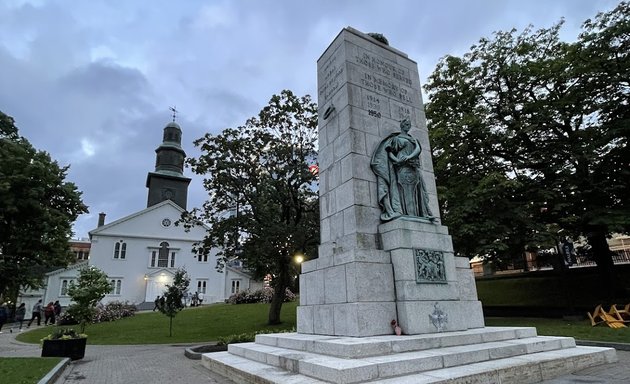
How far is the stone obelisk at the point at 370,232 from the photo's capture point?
6.57 metres

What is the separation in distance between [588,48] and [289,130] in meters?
13.8

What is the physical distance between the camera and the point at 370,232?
296 inches

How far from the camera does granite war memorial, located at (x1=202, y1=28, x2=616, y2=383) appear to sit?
17.5 ft

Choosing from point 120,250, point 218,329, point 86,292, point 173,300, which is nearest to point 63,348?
point 86,292

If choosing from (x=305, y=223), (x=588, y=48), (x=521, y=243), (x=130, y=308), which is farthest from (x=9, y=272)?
(x=588, y=48)

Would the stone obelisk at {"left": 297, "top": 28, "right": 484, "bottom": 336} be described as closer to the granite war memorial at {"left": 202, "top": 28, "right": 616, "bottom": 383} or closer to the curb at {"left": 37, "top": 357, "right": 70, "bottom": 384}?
the granite war memorial at {"left": 202, "top": 28, "right": 616, "bottom": 383}

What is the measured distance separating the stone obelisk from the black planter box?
762 cm

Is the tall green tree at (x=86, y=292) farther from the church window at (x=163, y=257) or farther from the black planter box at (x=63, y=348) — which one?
the church window at (x=163, y=257)

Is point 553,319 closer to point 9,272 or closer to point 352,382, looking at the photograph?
point 352,382

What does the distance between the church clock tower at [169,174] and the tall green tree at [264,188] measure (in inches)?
1388

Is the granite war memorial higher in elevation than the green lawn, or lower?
higher

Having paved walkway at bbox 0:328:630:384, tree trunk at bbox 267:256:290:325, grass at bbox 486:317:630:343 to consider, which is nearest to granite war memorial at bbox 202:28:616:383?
paved walkway at bbox 0:328:630:384

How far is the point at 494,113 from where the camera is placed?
18.3 metres

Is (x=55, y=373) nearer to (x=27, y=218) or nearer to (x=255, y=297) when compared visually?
(x=27, y=218)
